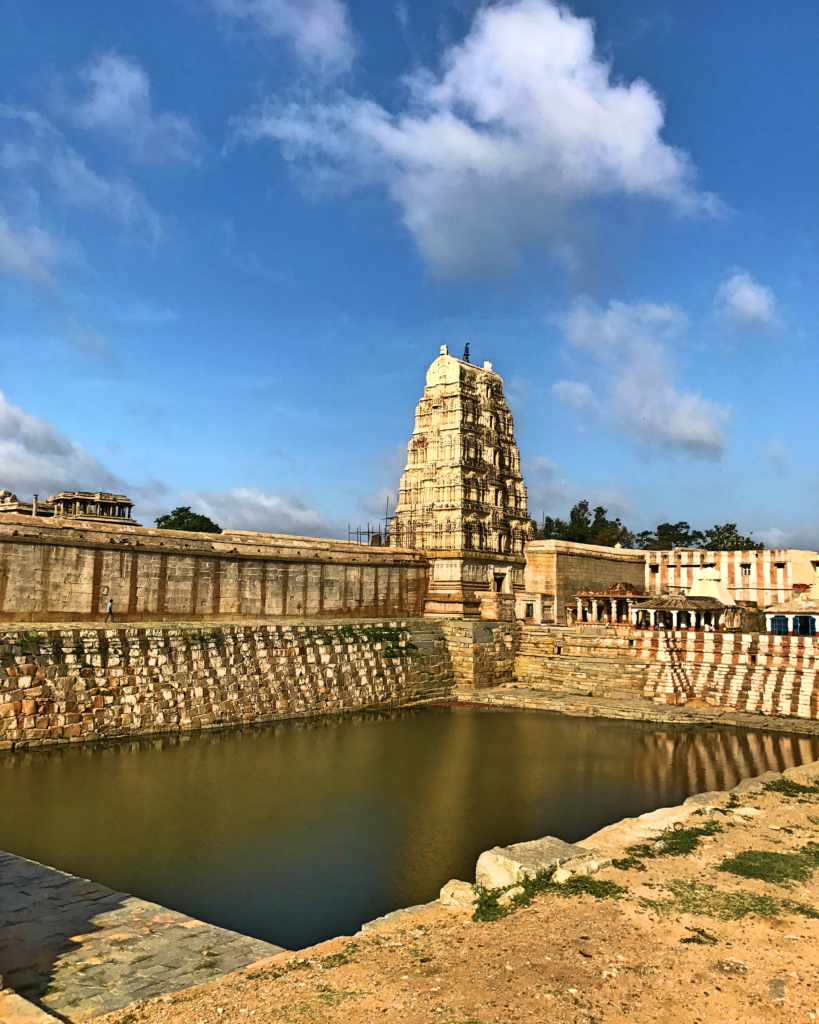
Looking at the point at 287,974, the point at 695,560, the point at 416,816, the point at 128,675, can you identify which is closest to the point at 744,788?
the point at 416,816

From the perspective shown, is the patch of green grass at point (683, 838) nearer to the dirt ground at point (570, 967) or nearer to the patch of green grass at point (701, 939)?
the dirt ground at point (570, 967)

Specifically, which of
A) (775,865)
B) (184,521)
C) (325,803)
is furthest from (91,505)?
(775,865)

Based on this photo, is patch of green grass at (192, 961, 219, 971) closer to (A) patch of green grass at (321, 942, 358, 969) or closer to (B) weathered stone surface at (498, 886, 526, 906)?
(A) patch of green grass at (321, 942, 358, 969)

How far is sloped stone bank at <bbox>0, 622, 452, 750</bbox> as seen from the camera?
2056 centimetres

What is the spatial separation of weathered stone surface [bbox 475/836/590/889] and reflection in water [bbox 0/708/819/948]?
167cm

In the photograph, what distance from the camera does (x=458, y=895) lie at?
1007 centimetres

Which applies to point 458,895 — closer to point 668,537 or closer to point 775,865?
point 775,865

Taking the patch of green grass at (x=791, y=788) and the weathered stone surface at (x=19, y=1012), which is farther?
the patch of green grass at (x=791, y=788)

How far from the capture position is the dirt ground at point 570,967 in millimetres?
6938

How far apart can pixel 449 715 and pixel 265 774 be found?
39.1 ft

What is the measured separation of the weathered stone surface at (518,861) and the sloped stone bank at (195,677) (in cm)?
1491

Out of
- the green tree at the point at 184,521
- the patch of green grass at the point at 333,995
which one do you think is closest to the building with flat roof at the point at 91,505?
the green tree at the point at 184,521

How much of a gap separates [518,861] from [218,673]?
17.0 m

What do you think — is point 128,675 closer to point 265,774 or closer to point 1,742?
point 1,742
